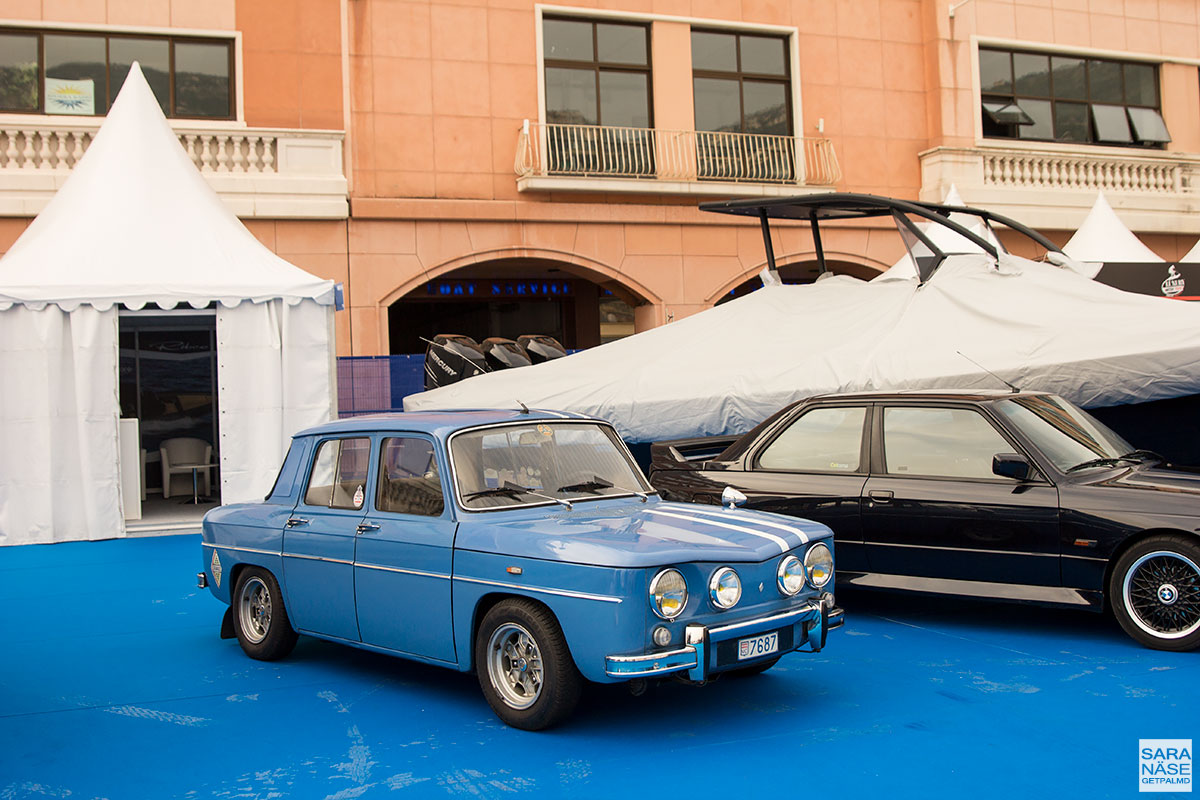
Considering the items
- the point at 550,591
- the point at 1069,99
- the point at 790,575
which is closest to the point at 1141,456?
the point at 790,575

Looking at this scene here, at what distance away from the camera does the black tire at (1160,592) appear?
662 cm

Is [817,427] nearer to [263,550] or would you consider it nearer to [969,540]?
[969,540]

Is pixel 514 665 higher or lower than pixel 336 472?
lower

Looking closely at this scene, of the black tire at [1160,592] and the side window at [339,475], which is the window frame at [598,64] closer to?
the side window at [339,475]

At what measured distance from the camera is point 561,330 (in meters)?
26.6

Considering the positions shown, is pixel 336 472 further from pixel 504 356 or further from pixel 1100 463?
pixel 504 356

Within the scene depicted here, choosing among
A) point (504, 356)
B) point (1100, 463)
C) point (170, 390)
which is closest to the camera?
point (1100, 463)

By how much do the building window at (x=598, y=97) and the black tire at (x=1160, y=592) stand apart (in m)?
15.0

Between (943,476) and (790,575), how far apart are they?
2.46 metres

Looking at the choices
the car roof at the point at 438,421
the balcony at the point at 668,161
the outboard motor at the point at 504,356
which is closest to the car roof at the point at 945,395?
the car roof at the point at 438,421

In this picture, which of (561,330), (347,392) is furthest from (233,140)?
(561,330)

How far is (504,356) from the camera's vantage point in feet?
56.2

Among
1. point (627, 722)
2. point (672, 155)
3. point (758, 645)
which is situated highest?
point (672, 155)

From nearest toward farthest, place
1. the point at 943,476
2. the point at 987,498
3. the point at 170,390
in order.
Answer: the point at 987,498
the point at 943,476
the point at 170,390
